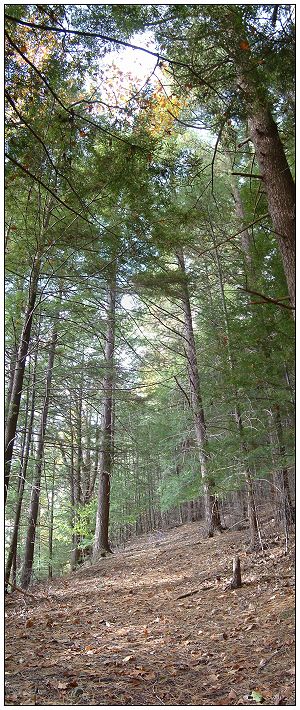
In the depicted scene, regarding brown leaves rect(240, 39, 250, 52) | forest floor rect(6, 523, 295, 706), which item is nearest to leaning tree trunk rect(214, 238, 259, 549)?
forest floor rect(6, 523, 295, 706)

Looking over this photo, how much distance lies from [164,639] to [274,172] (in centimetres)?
428

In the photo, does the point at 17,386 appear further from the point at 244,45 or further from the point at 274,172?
the point at 244,45

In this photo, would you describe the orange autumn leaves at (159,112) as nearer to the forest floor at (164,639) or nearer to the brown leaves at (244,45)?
the brown leaves at (244,45)

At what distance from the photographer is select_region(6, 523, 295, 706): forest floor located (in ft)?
8.85

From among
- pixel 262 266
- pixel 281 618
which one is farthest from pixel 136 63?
pixel 281 618

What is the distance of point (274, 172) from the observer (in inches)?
135

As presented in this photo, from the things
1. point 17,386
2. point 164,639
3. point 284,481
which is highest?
point 17,386

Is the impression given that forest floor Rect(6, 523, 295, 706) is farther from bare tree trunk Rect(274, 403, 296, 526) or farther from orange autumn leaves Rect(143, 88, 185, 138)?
orange autumn leaves Rect(143, 88, 185, 138)

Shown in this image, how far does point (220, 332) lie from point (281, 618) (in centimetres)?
433

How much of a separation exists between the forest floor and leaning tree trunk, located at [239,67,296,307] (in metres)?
2.66

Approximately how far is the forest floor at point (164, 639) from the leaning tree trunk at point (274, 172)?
8.74 ft

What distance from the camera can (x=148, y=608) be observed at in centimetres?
540

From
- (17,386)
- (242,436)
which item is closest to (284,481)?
(242,436)

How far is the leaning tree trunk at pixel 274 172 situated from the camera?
125 inches
